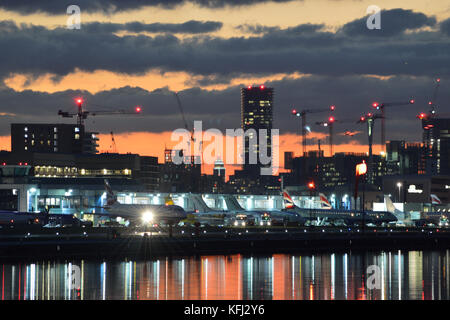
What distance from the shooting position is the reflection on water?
82.2m

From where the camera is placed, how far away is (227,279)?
316 ft

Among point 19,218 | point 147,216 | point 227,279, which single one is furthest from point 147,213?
point 227,279

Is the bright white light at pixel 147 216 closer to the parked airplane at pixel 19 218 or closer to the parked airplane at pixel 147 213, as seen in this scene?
the parked airplane at pixel 147 213

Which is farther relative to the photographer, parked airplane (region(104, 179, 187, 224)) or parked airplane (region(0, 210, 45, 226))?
parked airplane (region(104, 179, 187, 224))

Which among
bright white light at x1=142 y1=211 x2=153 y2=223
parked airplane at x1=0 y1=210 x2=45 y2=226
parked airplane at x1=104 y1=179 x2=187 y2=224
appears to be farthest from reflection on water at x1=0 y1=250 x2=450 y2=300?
parked airplane at x1=0 y1=210 x2=45 y2=226

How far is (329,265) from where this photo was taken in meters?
117

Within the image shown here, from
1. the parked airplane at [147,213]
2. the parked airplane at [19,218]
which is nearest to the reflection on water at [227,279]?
the parked airplane at [147,213]

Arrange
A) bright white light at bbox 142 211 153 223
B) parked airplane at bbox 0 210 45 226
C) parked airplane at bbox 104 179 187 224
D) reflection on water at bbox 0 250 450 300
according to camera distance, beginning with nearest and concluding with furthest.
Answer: reflection on water at bbox 0 250 450 300 → parked airplane at bbox 0 210 45 226 → bright white light at bbox 142 211 153 223 → parked airplane at bbox 104 179 187 224

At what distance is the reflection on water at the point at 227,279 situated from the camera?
82.2 meters

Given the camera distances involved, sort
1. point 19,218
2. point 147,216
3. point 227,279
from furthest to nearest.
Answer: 1. point 147,216
2. point 19,218
3. point 227,279

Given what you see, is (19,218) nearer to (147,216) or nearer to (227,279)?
(147,216)

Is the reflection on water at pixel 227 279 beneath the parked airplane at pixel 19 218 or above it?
beneath

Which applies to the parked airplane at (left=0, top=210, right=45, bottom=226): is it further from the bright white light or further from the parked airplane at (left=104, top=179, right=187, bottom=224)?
the bright white light

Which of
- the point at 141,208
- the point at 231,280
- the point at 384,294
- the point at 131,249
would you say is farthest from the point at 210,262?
the point at 141,208
